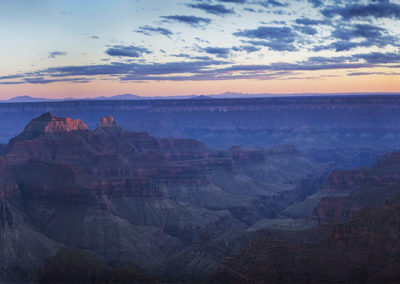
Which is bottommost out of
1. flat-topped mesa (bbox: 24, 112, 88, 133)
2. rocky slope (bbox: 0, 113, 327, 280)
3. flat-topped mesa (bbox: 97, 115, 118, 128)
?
rocky slope (bbox: 0, 113, 327, 280)

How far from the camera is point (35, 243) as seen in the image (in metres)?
98.4

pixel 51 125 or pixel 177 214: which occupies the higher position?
pixel 51 125

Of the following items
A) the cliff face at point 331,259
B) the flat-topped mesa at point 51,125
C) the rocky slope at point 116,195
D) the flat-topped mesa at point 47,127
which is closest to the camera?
the cliff face at point 331,259

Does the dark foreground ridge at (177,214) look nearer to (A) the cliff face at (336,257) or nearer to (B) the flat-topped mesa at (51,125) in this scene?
(A) the cliff face at (336,257)

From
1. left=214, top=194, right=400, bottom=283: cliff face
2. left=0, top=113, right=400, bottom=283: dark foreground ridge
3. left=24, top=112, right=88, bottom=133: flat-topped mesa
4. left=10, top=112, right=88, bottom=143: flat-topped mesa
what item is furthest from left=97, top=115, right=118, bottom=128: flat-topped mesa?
left=214, top=194, right=400, bottom=283: cliff face

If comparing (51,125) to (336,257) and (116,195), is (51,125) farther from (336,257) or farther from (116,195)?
(336,257)

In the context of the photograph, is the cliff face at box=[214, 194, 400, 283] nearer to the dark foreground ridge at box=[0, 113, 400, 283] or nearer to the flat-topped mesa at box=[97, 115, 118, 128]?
the dark foreground ridge at box=[0, 113, 400, 283]

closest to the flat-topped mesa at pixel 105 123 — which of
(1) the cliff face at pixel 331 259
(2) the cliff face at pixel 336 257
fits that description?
(2) the cliff face at pixel 336 257

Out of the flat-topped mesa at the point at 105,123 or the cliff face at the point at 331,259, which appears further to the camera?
the flat-topped mesa at the point at 105,123

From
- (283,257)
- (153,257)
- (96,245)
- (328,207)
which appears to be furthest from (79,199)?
(283,257)

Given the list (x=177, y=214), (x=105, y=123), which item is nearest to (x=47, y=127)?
(x=105, y=123)

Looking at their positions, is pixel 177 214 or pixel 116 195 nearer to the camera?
pixel 177 214

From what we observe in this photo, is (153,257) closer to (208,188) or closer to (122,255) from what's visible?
Answer: (122,255)

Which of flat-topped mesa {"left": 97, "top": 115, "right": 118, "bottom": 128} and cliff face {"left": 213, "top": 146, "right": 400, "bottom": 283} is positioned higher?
flat-topped mesa {"left": 97, "top": 115, "right": 118, "bottom": 128}
